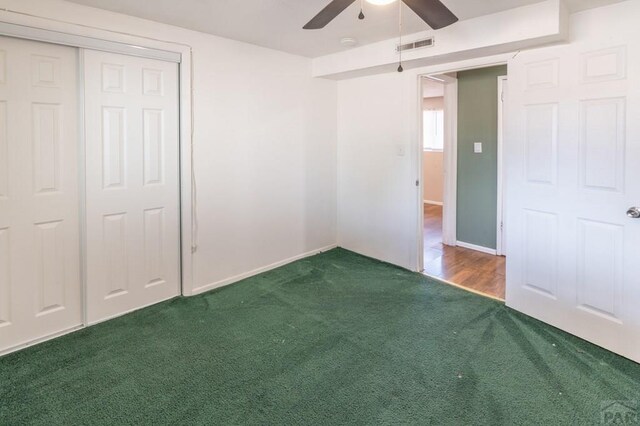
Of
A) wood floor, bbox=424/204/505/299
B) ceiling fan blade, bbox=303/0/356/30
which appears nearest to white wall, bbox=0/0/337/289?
wood floor, bbox=424/204/505/299

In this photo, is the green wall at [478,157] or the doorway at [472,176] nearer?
the doorway at [472,176]

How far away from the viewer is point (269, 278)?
12.3 ft

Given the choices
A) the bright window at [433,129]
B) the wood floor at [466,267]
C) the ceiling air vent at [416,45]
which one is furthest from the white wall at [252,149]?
the bright window at [433,129]

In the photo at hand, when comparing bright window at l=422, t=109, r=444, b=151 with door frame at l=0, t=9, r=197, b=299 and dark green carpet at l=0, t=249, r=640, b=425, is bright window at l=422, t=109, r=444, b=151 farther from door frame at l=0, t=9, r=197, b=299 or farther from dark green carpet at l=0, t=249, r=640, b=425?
door frame at l=0, t=9, r=197, b=299

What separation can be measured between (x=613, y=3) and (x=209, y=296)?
11.9 feet

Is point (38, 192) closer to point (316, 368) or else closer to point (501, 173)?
point (316, 368)

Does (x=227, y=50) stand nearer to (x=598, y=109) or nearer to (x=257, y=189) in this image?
(x=257, y=189)

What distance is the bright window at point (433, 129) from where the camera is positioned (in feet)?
26.5

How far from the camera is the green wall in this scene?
14.8 ft

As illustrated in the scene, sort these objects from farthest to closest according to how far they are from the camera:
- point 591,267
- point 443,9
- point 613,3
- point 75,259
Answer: point 75,259 < point 591,267 < point 613,3 < point 443,9

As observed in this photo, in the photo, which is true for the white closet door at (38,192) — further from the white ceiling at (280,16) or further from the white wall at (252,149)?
the white ceiling at (280,16)

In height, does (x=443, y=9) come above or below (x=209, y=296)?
above

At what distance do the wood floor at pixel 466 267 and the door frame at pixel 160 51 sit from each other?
2.40 m

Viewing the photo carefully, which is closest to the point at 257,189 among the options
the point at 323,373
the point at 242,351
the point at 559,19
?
the point at 242,351
